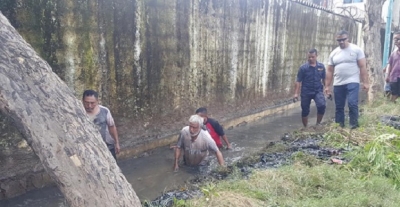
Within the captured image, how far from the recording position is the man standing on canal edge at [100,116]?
4445 mm

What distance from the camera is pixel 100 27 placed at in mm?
5535

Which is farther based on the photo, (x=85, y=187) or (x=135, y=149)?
(x=135, y=149)

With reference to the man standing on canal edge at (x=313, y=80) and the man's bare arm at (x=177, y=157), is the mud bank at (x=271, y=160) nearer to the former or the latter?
the man's bare arm at (x=177, y=157)

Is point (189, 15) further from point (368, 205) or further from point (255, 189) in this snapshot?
point (368, 205)

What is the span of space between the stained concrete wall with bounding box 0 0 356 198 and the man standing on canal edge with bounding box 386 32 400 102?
10.6 feet

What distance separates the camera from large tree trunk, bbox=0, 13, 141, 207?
2.20 metres

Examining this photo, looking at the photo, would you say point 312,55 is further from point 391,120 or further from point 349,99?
point 391,120

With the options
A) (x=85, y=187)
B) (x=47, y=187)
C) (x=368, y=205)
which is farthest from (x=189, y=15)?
(x=85, y=187)

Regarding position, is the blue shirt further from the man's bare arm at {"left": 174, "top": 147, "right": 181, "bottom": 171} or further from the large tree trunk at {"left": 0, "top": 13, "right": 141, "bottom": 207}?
the large tree trunk at {"left": 0, "top": 13, "right": 141, "bottom": 207}

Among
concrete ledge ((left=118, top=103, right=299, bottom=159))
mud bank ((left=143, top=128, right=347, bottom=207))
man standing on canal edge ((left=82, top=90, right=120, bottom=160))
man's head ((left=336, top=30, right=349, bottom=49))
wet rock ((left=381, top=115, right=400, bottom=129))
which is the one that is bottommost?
concrete ledge ((left=118, top=103, right=299, bottom=159))

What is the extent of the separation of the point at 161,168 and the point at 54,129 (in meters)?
3.86

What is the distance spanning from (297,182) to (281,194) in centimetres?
30

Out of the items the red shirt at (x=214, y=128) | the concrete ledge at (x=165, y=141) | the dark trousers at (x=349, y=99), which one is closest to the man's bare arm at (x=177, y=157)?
the concrete ledge at (x=165, y=141)

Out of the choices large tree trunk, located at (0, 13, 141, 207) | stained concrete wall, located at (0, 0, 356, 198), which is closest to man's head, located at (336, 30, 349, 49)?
stained concrete wall, located at (0, 0, 356, 198)
